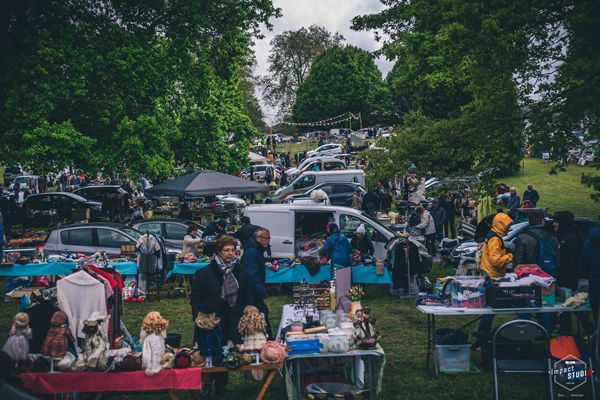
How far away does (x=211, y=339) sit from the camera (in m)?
7.57

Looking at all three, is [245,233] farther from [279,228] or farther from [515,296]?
[515,296]

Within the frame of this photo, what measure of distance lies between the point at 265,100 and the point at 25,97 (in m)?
54.1

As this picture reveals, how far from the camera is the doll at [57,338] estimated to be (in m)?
7.28

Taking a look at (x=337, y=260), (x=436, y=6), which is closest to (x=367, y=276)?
(x=337, y=260)

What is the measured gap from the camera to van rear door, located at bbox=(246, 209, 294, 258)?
605 inches

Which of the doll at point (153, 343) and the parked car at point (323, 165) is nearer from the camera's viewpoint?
the doll at point (153, 343)

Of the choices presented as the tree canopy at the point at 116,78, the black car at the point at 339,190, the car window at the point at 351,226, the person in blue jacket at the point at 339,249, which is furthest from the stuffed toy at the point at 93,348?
the black car at the point at 339,190

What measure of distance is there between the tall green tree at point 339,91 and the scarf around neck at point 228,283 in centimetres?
6560

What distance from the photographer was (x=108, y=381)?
707 cm

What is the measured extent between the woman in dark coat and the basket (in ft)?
10.5

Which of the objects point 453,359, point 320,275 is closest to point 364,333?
point 453,359

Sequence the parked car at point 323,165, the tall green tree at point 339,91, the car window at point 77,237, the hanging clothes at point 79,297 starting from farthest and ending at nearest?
the tall green tree at point 339,91
the parked car at point 323,165
the car window at point 77,237
the hanging clothes at point 79,297

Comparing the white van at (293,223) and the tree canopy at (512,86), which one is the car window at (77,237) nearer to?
the white van at (293,223)

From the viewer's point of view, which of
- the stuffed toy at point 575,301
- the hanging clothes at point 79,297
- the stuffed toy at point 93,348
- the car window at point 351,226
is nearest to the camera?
the stuffed toy at point 93,348
